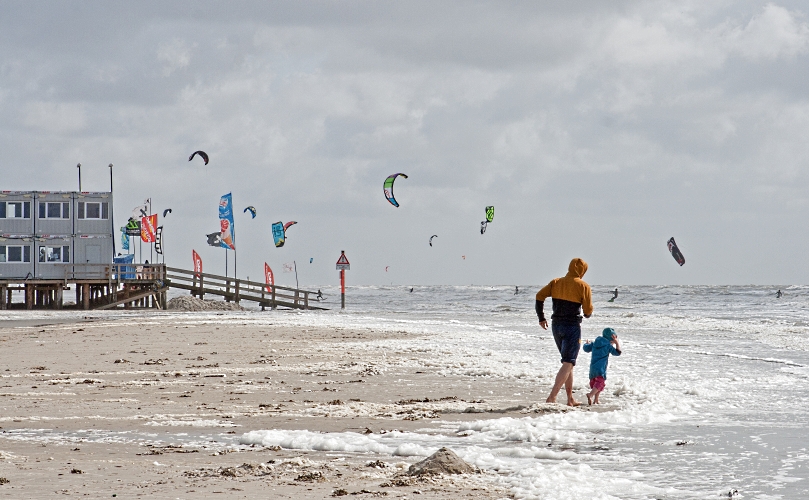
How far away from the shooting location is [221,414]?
7.84 meters

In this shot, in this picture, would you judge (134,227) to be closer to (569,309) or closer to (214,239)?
(214,239)

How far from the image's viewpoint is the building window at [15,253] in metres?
39.8

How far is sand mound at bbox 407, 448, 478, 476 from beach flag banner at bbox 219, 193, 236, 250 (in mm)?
34781

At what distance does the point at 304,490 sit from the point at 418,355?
919cm

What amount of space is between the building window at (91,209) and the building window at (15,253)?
2645mm

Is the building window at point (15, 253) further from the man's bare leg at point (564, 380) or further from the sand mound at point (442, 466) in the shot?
the sand mound at point (442, 466)

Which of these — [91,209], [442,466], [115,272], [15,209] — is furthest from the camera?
[91,209]

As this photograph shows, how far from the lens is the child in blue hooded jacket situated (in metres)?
8.45

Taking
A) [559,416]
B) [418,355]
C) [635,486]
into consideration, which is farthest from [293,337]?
[635,486]

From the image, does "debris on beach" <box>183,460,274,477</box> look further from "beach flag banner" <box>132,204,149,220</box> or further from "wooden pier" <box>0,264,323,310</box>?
"beach flag banner" <box>132,204,149,220</box>

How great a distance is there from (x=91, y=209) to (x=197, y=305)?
21.9ft

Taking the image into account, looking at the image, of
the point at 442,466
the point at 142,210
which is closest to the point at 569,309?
the point at 442,466

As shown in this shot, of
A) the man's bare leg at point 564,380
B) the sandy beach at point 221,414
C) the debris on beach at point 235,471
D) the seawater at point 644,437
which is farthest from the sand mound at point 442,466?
the man's bare leg at point 564,380

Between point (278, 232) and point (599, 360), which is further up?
point (278, 232)
